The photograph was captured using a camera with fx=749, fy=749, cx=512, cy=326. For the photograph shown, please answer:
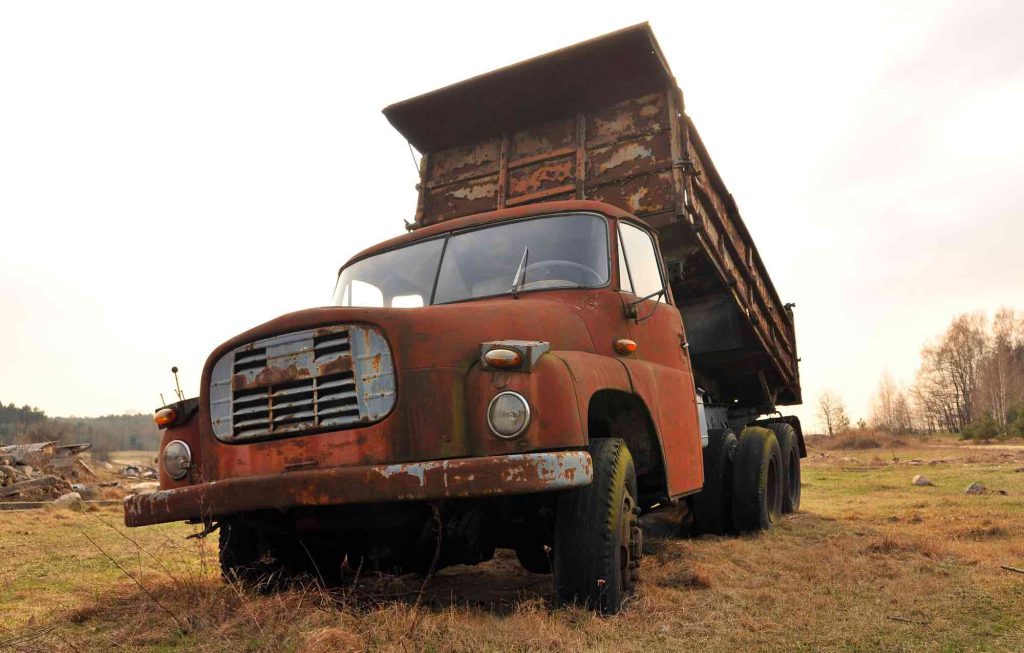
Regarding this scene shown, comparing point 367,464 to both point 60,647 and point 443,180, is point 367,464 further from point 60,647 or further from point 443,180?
point 443,180

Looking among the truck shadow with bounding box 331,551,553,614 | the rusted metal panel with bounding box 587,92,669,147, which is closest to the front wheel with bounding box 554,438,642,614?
the truck shadow with bounding box 331,551,553,614

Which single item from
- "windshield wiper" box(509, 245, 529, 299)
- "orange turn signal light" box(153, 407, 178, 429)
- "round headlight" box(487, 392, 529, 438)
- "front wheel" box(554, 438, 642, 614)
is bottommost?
"front wheel" box(554, 438, 642, 614)

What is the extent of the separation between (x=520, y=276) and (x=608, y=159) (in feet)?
7.78

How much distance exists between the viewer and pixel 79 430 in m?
108

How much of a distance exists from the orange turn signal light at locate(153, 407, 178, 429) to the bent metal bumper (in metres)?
0.78

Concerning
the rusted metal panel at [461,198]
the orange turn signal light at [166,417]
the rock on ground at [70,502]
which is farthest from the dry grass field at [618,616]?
the rock on ground at [70,502]

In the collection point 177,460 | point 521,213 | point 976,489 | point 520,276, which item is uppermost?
point 521,213

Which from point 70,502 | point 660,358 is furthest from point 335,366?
point 70,502

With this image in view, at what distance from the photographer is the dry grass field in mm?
2932

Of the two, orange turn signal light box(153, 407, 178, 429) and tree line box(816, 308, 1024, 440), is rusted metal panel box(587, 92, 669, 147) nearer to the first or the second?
orange turn signal light box(153, 407, 178, 429)

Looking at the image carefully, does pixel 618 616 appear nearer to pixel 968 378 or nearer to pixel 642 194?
pixel 642 194

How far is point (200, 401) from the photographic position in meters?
3.65

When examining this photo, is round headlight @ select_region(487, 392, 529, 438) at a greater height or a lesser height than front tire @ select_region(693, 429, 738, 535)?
greater

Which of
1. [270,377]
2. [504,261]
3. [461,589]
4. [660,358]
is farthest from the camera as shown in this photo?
[660,358]
